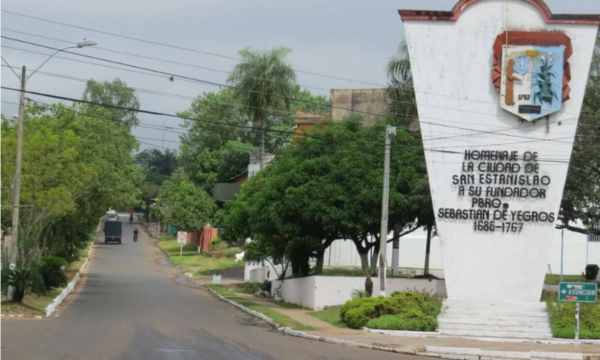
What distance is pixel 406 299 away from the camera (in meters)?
29.1

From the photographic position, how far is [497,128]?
96.4ft

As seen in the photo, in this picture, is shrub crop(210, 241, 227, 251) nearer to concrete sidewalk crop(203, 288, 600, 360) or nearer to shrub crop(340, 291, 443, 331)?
shrub crop(340, 291, 443, 331)

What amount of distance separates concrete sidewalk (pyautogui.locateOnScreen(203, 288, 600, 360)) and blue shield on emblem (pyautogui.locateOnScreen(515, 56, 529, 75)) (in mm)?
8983

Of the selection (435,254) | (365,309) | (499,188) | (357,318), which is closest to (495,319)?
(365,309)

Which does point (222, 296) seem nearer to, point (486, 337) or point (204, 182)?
point (486, 337)

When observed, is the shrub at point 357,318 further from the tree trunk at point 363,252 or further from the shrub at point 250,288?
the shrub at point 250,288

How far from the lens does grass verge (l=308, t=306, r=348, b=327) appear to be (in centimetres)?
2936

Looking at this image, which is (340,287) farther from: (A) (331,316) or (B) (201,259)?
(B) (201,259)

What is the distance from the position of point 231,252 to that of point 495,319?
Result: 46.9 m

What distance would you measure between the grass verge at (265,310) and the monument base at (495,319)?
449 centimetres

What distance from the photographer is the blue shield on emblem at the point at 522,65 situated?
29094 millimetres

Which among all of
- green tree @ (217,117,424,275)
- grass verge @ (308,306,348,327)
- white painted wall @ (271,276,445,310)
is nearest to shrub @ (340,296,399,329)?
grass verge @ (308,306,348,327)

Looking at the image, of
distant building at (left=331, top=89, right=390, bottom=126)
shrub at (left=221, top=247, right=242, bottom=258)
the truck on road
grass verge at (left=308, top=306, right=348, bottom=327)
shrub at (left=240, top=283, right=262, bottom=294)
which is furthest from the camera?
the truck on road

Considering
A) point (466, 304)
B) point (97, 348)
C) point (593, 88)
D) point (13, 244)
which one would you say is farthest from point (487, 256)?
point (13, 244)
